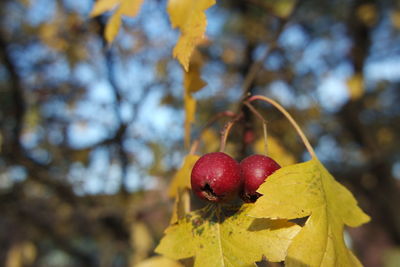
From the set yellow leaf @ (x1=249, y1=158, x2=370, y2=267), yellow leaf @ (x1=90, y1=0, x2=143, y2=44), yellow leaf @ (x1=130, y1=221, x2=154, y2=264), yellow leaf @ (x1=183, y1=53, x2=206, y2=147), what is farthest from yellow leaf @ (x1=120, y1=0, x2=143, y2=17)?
yellow leaf @ (x1=130, y1=221, x2=154, y2=264)

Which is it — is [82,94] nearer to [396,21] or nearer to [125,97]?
[125,97]

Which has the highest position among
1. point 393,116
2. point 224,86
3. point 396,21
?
point 396,21

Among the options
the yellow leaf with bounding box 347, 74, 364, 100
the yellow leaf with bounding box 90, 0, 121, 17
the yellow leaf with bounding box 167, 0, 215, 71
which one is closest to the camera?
the yellow leaf with bounding box 167, 0, 215, 71

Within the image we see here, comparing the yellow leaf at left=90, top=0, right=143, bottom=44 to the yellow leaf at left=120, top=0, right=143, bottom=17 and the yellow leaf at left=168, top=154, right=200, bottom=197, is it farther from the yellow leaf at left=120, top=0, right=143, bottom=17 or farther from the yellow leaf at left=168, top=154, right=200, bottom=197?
the yellow leaf at left=168, top=154, right=200, bottom=197

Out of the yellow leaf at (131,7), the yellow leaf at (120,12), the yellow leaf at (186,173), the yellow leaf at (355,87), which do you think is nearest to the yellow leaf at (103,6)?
the yellow leaf at (120,12)

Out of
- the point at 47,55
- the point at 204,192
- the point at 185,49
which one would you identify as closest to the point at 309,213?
the point at 204,192

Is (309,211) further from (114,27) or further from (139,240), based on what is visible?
(139,240)

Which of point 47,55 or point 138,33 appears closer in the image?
point 138,33

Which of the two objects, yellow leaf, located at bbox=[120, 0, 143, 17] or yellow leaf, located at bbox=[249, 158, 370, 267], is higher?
yellow leaf, located at bbox=[120, 0, 143, 17]
